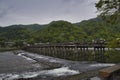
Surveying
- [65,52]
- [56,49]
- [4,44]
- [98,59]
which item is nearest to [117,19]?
[98,59]

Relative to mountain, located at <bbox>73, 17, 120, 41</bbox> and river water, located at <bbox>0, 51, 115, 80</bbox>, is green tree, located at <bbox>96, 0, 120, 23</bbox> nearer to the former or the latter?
mountain, located at <bbox>73, 17, 120, 41</bbox>

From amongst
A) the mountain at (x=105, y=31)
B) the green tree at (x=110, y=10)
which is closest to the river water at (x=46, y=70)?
the mountain at (x=105, y=31)

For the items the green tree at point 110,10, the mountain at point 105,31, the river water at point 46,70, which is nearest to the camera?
the green tree at point 110,10

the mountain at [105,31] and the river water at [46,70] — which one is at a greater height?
the mountain at [105,31]

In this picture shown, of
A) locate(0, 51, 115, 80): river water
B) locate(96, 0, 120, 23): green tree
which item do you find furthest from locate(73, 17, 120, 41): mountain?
locate(0, 51, 115, 80): river water

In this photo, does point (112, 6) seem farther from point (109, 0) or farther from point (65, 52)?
point (65, 52)

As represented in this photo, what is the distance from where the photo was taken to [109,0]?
30.7ft

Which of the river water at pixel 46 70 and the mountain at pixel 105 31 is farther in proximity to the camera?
the river water at pixel 46 70

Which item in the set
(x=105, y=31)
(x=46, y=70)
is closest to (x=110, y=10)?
(x=46, y=70)

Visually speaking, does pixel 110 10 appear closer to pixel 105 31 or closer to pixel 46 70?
pixel 46 70

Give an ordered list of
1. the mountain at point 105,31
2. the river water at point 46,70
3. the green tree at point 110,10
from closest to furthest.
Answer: the green tree at point 110,10
the mountain at point 105,31
the river water at point 46,70

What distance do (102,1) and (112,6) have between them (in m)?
0.61

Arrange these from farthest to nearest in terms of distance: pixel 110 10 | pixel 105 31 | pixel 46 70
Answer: pixel 105 31
pixel 46 70
pixel 110 10

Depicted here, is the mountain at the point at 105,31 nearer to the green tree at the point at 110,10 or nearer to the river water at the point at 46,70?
the green tree at the point at 110,10
